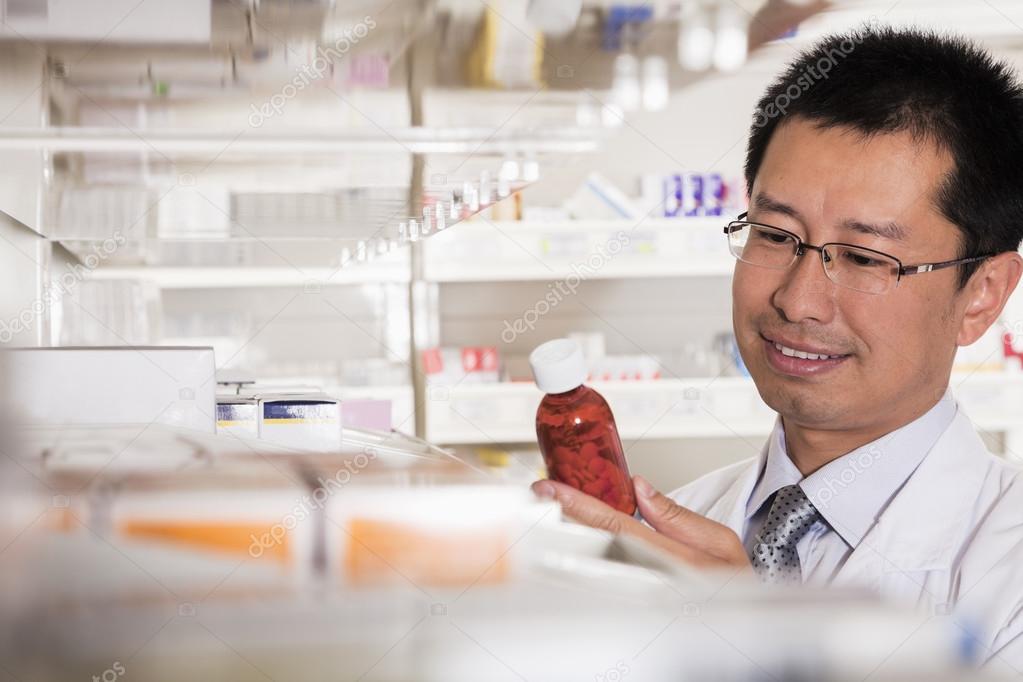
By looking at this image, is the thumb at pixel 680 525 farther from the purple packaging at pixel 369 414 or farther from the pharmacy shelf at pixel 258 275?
the pharmacy shelf at pixel 258 275

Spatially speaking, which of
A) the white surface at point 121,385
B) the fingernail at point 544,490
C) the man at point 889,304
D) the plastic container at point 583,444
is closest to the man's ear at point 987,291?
the man at point 889,304

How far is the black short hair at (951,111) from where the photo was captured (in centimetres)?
97

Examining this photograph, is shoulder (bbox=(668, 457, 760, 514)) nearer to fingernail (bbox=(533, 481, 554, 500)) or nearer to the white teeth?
the white teeth

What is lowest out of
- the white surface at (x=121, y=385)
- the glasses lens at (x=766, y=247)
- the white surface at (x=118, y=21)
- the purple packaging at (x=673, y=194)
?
the white surface at (x=121, y=385)

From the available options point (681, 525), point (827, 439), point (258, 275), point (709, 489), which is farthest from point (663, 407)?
point (681, 525)

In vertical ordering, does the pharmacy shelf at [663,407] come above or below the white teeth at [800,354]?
below

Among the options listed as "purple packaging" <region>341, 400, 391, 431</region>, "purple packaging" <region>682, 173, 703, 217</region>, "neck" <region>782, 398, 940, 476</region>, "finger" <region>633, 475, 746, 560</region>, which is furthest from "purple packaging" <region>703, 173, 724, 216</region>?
"finger" <region>633, 475, 746, 560</region>

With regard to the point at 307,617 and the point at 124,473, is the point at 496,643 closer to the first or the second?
the point at 307,617

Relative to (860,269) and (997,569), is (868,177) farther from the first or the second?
(997,569)

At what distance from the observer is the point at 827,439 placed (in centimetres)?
109

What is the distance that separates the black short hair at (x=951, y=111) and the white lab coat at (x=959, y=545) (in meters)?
0.21

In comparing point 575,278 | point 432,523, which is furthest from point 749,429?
point 432,523

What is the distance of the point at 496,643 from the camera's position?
30cm

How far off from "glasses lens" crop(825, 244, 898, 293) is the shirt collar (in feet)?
0.66
